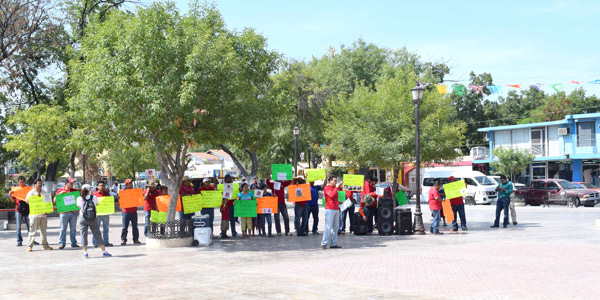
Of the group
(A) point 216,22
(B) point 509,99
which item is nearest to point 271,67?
(A) point 216,22

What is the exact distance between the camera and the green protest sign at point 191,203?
→ 16.1 meters

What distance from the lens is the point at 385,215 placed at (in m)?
17.7

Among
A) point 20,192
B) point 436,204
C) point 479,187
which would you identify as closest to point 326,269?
point 436,204

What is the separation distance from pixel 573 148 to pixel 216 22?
38900mm

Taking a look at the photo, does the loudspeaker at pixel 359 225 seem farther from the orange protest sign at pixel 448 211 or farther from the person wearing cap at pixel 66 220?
the person wearing cap at pixel 66 220

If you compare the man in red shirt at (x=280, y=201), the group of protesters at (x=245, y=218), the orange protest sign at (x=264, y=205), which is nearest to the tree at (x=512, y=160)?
the group of protesters at (x=245, y=218)

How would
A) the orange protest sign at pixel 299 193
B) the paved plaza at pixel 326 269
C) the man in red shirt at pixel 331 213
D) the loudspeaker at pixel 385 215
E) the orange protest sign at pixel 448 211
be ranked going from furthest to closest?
the orange protest sign at pixel 448 211 < the loudspeaker at pixel 385 215 < the orange protest sign at pixel 299 193 < the man in red shirt at pixel 331 213 < the paved plaza at pixel 326 269

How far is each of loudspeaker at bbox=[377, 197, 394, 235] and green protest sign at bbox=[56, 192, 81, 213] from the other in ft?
28.7

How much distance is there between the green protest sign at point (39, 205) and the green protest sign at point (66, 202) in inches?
9.7

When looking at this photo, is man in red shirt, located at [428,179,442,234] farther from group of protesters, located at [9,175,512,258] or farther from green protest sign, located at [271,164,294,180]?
green protest sign, located at [271,164,294,180]

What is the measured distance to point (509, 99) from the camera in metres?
71.6

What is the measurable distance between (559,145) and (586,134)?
2.35 metres

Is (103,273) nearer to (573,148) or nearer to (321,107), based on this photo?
(321,107)

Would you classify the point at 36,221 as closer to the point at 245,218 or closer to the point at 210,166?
the point at 245,218
